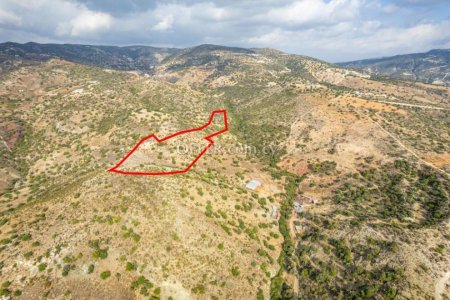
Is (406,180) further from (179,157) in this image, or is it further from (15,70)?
(15,70)

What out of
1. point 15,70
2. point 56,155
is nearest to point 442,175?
point 56,155

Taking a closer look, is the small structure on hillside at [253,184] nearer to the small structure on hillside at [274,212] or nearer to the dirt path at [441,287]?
the small structure on hillside at [274,212]

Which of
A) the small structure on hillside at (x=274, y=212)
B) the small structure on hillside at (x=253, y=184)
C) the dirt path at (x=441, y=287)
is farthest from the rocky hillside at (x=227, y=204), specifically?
the small structure on hillside at (x=253, y=184)

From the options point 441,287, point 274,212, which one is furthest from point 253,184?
point 441,287

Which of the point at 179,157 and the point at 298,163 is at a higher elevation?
the point at 179,157

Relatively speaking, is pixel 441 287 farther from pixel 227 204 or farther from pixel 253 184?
pixel 253 184

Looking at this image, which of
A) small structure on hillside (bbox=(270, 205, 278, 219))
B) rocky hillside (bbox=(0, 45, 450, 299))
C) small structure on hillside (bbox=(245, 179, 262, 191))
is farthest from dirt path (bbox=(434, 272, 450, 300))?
small structure on hillside (bbox=(245, 179, 262, 191))
